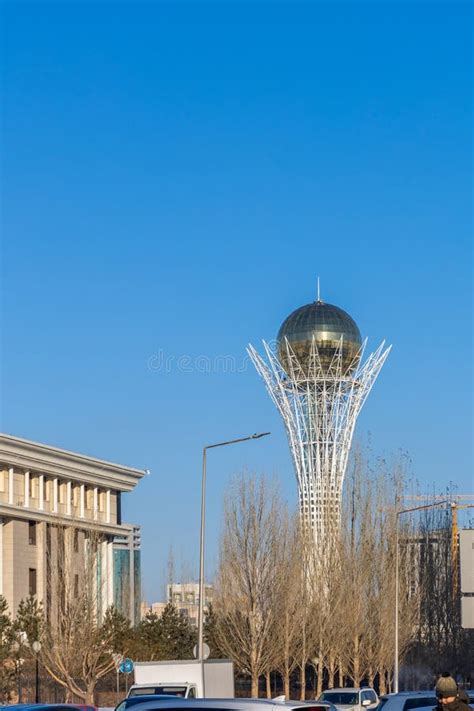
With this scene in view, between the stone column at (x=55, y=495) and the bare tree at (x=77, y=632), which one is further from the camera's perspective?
the stone column at (x=55, y=495)

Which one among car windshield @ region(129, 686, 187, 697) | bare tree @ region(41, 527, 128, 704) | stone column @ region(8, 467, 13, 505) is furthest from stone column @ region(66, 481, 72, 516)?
car windshield @ region(129, 686, 187, 697)

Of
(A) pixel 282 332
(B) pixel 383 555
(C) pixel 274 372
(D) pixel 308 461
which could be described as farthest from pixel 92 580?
(A) pixel 282 332

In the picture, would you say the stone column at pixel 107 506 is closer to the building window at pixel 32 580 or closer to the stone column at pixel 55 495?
the stone column at pixel 55 495

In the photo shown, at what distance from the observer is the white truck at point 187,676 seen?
30736 millimetres

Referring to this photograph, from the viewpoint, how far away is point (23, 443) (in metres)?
69.2

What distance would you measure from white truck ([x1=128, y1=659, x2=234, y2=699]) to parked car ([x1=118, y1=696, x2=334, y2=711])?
1822 centimetres

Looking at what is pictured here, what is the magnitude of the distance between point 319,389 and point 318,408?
294 cm

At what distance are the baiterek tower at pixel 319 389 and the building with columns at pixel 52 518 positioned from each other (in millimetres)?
11685

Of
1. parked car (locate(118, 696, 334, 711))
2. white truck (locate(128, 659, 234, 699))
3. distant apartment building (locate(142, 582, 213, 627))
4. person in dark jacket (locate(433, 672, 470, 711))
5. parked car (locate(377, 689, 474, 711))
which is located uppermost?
person in dark jacket (locate(433, 672, 470, 711))

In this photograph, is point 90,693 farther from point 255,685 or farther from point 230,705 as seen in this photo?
point 230,705

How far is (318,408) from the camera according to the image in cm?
9181

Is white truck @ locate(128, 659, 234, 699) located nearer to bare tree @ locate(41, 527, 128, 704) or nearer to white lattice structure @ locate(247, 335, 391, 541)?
bare tree @ locate(41, 527, 128, 704)

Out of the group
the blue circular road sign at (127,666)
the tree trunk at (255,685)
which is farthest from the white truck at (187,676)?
the tree trunk at (255,685)

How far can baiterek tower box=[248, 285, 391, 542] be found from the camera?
88438mm
